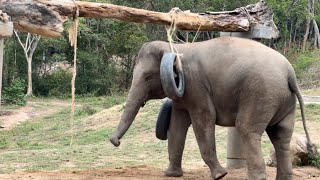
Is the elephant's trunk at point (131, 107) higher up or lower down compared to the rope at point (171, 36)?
lower down

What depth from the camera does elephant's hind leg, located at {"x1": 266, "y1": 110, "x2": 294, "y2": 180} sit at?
7195 millimetres

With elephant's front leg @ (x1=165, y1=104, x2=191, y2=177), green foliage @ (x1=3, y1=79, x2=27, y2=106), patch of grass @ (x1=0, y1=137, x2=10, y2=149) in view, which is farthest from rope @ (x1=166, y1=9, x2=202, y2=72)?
green foliage @ (x1=3, y1=79, x2=27, y2=106)

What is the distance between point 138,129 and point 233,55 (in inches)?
345

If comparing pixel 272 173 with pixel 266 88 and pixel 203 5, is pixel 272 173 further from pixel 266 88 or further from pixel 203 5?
pixel 203 5

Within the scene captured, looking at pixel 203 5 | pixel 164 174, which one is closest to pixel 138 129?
pixel 164 174

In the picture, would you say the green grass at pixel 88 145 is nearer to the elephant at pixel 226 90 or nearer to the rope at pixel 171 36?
the elephant at pixel 226 90

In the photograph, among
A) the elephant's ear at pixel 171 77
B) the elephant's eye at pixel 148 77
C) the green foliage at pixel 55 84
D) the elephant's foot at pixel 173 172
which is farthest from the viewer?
the green foliage at pixel 55 84

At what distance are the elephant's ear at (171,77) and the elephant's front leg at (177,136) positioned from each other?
70 cm

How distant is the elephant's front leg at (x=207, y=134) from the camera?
23.6 ft

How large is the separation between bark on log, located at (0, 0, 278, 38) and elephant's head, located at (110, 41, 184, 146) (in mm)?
425

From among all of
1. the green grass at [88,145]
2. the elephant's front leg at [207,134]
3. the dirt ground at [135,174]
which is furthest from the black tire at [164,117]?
the green grass at [88,145]

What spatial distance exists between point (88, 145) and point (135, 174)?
617 centimetres

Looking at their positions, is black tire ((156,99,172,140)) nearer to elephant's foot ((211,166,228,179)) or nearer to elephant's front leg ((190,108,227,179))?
elephant's front leg ((190,108,227,179))

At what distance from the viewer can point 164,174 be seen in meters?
8.10
